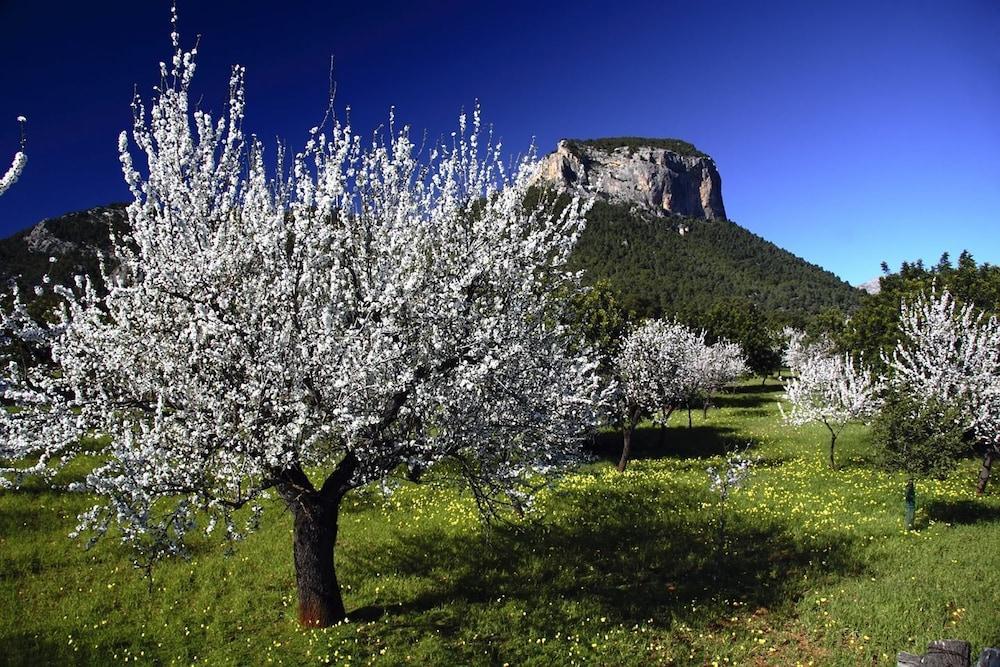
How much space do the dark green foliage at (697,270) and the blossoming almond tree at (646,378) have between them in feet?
316

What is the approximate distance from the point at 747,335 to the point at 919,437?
55.8 metres

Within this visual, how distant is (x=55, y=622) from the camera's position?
428 inches

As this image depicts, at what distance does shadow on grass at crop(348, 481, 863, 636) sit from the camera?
11734mm

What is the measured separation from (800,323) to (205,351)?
130 metres

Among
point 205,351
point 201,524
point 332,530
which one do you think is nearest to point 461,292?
point 205,351

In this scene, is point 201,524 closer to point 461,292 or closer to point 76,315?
point 76,315

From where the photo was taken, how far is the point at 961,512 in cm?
1794

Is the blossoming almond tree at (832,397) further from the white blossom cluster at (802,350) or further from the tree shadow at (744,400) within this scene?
the white blossom cluster at (802,350)

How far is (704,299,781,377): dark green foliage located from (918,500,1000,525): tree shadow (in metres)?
49.5

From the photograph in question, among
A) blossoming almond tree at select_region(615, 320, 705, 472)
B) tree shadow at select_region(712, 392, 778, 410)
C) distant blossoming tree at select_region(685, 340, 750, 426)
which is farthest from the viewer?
tree shadow at select_region(712, 392, 778, 410)

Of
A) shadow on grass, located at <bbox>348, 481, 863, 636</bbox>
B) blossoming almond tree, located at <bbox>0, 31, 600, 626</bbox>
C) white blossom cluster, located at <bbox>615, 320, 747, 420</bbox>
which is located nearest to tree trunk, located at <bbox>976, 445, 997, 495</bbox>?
shadow on grass, located at <bbox>348, 481, 863, 636</bbox>

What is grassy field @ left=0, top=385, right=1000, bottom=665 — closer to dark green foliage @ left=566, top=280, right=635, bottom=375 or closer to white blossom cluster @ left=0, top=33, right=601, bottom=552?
white blossom cluster @ left=0, top=33, right=601, bottom=552

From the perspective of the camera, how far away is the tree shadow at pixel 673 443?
3105 centimetres

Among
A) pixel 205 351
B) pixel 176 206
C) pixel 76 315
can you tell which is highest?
pixel 176 206
